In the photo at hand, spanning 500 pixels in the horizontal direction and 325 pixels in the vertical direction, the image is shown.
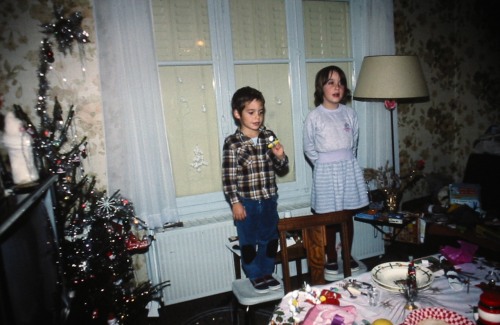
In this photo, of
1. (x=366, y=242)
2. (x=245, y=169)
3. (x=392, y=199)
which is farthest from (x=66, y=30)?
(x=366, y=242)

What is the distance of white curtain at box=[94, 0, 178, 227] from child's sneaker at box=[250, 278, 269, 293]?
0.93m

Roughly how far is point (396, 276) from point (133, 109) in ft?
6.29

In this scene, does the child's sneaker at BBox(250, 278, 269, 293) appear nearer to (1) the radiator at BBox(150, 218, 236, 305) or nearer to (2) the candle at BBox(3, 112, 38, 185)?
(1) the radiator at BBox(150, 218, 236, 305)

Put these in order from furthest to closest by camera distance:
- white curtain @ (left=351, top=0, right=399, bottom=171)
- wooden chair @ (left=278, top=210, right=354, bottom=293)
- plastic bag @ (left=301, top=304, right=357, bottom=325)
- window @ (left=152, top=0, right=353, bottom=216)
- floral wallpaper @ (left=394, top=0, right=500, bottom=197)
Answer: floral wallpaper @ (left=394, top=0, right=500, bottom=197) < white curtain @ (left=351, top=0, right=399, bottom=171) < window @ (left=152, top=0, right=353, bottom=216) < wooden chair @ (left=278, top=210, right=354, bottom=293) < plastic bag @ (left=301, top=304, right=357, bottom=325)

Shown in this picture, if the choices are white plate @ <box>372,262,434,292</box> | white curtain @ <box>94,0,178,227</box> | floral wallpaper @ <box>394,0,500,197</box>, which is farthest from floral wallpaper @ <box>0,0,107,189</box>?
floral wallpaper @ <box>394,0,500,197</box>

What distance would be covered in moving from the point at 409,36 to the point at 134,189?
2835mm

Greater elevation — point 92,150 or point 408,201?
point 92,150

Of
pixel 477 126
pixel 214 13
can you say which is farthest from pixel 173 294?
pixel 477 126

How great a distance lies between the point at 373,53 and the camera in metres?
2.99

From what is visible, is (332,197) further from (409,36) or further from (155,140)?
(409,36)

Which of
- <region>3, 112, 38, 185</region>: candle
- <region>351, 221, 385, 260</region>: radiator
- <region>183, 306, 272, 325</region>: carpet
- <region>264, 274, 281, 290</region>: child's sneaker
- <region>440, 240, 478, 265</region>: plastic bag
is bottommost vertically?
<region>183, 306, 272, 325</region>: carpet

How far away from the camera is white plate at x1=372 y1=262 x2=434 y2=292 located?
1.24 m

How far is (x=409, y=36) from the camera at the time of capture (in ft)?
10.6

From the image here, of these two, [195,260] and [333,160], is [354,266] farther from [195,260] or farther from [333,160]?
[195,260]
